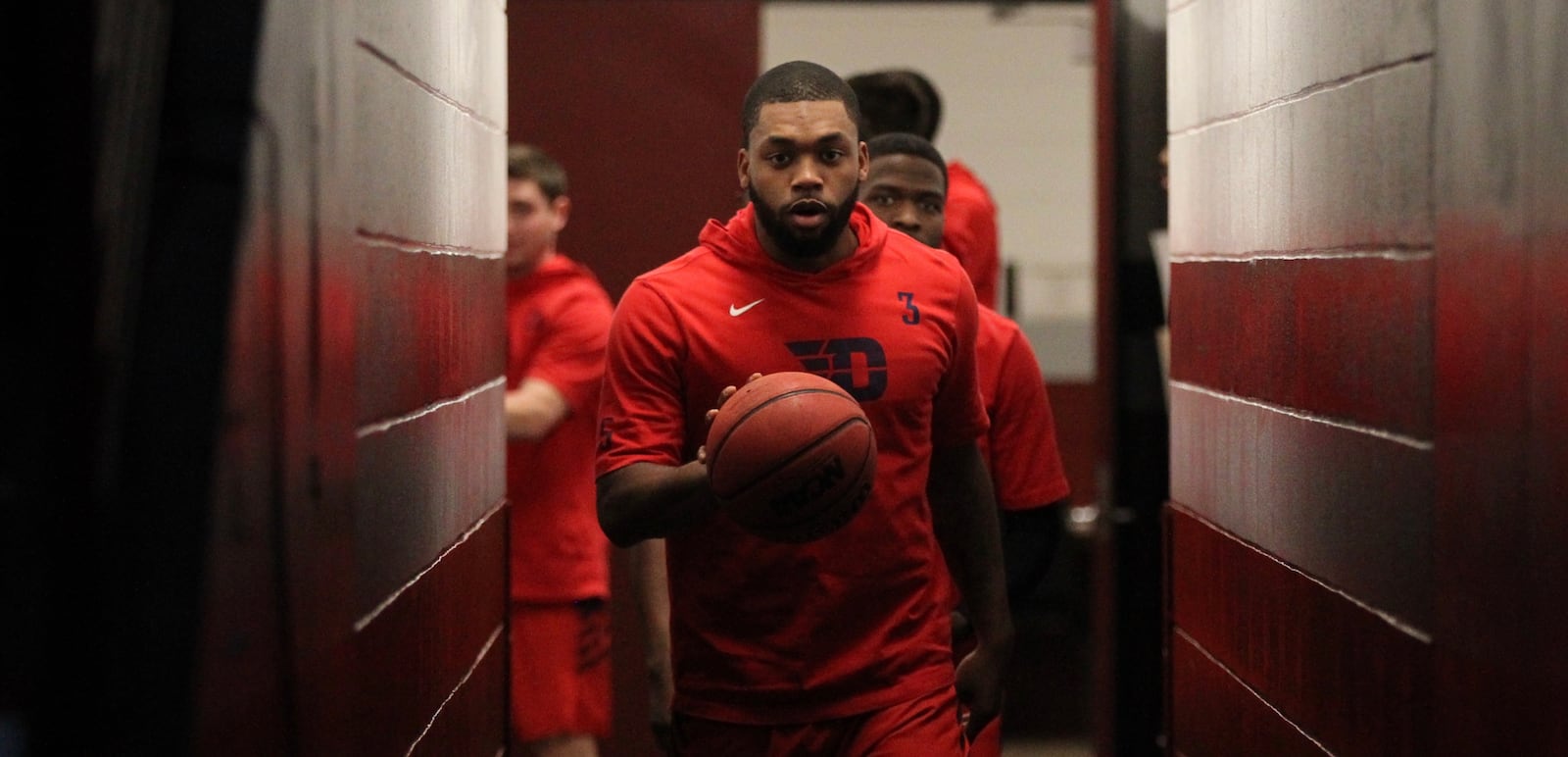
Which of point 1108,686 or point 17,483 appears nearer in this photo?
point 17,483

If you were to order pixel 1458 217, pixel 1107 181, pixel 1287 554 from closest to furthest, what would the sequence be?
pixel 1458 217 → pixel 1287 554 → pixel 1107 181

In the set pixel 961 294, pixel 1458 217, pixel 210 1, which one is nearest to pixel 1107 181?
pixel 961 294

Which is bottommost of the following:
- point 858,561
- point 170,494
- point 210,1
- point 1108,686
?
point 1108,686

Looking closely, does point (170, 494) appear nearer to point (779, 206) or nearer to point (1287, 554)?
point (779, 206)

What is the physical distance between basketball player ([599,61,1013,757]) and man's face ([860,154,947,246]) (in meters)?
0.51

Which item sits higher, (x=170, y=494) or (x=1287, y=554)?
(x=170, y=494)

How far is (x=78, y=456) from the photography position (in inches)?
52.6

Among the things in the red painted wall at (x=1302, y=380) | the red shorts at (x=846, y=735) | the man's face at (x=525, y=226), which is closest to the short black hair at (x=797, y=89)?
the red painted wall at (x=1302, y=380)

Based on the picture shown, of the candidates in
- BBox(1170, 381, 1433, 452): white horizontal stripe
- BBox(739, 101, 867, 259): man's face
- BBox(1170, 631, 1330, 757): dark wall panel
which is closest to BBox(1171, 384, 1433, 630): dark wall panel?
BBox(1170, 381, 1433, 452): white horizontal stripe

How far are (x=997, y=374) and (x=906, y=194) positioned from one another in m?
0.36

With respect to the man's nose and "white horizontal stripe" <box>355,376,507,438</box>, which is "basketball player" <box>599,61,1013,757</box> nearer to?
the man's nose

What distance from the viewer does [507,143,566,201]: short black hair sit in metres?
4.51

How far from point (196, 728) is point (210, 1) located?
1.88ft

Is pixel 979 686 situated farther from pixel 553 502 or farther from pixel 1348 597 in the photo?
pixel 553 502
